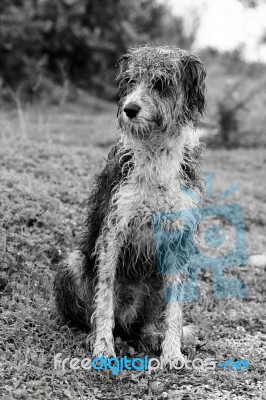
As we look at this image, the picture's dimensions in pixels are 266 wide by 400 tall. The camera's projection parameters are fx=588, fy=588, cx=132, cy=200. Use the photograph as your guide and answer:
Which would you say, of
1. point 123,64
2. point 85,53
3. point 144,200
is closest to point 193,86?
point 123,64

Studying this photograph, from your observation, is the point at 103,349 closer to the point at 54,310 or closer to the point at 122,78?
the point at 54,310

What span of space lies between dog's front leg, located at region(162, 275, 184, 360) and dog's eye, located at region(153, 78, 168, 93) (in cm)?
159

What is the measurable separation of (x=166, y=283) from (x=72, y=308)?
0.87m

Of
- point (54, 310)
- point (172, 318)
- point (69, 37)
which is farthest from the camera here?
point (69, 37)

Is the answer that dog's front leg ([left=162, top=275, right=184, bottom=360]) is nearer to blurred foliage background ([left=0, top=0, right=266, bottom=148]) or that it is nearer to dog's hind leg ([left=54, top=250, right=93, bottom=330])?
dog's hind leg ([left=54, top=250, right=93, bottom=330])

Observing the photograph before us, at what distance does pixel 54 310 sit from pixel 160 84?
2.30 metres

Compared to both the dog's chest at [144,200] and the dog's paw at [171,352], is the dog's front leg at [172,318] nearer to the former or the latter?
the dog's paw at [171,352]

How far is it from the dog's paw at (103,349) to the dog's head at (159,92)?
1676 millimetres

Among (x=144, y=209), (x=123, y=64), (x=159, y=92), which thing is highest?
(x=123, y=64)

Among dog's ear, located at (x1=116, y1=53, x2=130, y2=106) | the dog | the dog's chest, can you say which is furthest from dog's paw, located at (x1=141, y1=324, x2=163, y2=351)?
dog's ear, located at (x1=116, y1=53, x2=130, y2=106)

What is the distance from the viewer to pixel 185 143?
15.9 ft

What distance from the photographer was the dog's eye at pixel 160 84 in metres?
4.48

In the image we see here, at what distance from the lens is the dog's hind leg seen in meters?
5.14

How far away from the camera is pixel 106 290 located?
4816 millimetres
